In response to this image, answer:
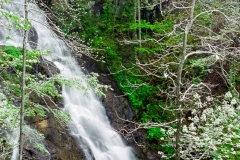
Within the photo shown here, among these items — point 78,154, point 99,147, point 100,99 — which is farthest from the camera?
point 100,99

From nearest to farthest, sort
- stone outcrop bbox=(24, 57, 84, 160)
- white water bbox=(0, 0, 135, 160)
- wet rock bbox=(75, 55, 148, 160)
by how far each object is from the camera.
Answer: stone outcrop bbox=(24, 57, 84, 160) < white water bbox=(0, 0, 135, 160) < wet rock bbox=(75, 55, 148, 160)

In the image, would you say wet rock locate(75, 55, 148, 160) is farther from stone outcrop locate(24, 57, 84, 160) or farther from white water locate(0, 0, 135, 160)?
stone outcrop locate(24, 57, 84, 160)

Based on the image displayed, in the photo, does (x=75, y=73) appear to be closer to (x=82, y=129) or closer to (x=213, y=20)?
(x=82, y=129)

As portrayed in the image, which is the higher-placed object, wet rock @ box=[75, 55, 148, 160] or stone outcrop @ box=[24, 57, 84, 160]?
stone outcrop @ box=[24, 57, 84, 160]

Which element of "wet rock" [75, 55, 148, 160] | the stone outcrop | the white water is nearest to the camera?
A: the stone outcrop

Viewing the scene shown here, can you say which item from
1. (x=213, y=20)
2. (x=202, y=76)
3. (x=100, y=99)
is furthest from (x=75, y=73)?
(x=213, y=20)

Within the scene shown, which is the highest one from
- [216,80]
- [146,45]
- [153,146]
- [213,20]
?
[213,20]

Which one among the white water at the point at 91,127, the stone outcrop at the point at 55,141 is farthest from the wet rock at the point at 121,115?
the stone outcrop at the point at 55,141

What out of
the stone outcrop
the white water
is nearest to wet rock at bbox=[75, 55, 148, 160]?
the white water

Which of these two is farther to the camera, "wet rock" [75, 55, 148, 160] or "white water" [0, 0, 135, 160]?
"wet rock" [75, 55, 148, 160]

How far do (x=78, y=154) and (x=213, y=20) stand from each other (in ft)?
34.1

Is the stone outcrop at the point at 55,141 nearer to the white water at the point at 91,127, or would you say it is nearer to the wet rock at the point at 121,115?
the white water at the point at 91,127

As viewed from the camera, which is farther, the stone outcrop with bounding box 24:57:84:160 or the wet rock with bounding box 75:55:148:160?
the wet rock with bounding box 75:55:148:160

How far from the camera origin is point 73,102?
11586 mm
